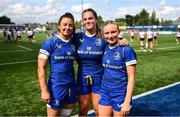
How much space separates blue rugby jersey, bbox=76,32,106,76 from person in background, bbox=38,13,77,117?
0.85 feet

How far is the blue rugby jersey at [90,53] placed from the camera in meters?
5.03

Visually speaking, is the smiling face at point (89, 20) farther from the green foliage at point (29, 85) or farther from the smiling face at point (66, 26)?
the green foliage at point (29, 85)

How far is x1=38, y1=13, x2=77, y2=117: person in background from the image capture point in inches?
181

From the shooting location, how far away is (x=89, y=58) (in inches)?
199

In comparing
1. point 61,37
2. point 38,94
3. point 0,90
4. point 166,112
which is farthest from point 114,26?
point 0,90

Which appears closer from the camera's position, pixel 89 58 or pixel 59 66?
pixel 59 66

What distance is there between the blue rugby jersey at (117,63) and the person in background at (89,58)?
0.31m

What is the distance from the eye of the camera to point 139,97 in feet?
30.0

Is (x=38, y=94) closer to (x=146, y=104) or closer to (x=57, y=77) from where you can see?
(x=146, y=104)

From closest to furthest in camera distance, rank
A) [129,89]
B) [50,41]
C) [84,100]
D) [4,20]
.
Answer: [129,89], [50,41], [84,100], [4,20]

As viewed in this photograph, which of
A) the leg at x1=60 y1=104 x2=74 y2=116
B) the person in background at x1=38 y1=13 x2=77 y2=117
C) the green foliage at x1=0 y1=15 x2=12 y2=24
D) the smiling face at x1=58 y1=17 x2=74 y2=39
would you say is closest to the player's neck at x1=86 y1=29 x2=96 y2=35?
the person in background at x1=38 y1=13 x2=77 y2=117

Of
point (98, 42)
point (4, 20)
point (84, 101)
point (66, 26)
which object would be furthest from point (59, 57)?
point (4, 20)

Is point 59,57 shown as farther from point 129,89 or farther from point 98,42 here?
point 129,89

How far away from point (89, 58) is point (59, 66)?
567mm
